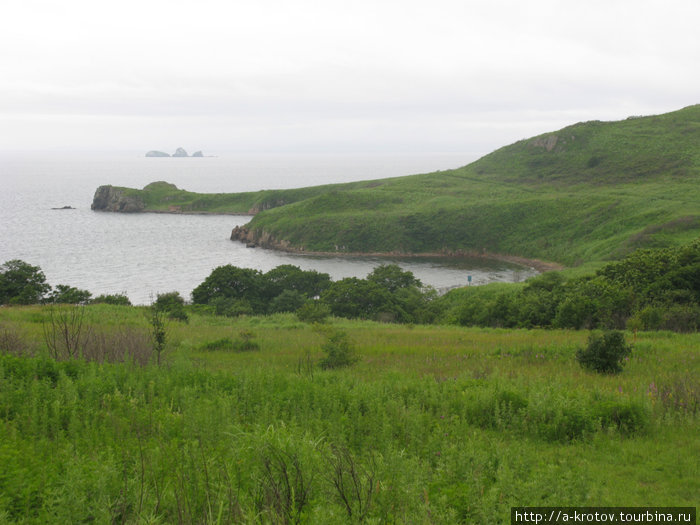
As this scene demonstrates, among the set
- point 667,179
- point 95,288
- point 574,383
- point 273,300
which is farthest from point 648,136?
point 574,383

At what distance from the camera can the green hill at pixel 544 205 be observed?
68.6 m

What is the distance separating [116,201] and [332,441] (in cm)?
14056

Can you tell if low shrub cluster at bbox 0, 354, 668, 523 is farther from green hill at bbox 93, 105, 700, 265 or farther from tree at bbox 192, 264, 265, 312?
green hill at bbox 93, 105, 700, 265

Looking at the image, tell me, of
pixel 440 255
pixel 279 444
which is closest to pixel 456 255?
pixel 440 255

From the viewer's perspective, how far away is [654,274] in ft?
80.8

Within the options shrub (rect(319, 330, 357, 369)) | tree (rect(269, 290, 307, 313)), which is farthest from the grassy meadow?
tree (rect(269, 290, 307, 313))

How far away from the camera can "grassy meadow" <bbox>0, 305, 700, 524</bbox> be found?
432 cm

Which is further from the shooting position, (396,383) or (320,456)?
(396,383)

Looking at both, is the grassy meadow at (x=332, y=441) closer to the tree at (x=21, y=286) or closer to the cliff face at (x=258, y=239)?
the tree at (x=21, y=286)

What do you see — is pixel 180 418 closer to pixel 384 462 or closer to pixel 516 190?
pixel 384 462

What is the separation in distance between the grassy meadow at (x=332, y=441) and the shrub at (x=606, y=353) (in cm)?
36

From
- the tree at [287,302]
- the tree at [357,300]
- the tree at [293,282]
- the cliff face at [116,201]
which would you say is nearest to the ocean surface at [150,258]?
the tree at [293,282]

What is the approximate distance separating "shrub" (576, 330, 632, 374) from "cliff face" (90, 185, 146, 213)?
5271 inches

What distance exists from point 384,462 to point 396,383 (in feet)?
12.8
